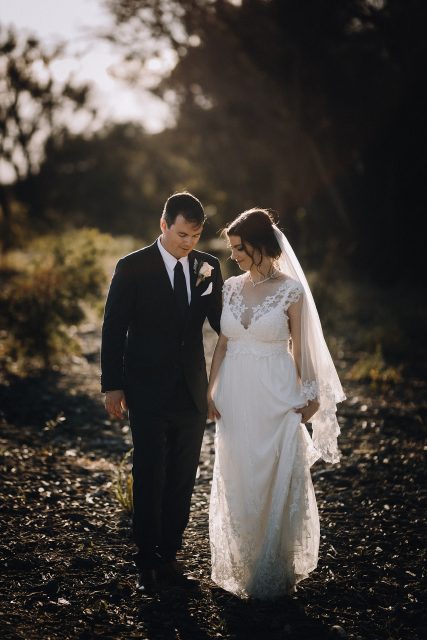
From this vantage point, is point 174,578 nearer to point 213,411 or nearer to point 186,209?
point 213,411

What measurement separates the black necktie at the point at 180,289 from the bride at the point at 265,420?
26cm

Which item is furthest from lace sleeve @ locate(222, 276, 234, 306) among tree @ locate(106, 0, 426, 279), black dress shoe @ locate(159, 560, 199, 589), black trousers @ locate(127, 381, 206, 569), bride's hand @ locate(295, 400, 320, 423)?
tree @ locate(106, 0, 426, 279)

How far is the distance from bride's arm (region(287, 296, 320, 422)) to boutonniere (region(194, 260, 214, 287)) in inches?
21.7

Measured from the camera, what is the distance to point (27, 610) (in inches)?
151

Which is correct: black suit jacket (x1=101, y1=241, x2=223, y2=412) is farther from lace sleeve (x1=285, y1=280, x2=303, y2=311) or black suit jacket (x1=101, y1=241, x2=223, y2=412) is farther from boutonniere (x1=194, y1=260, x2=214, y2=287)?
lace sleeve (x1=285, y1=280, x2=303, y2=311)

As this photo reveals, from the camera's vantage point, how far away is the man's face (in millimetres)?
4066

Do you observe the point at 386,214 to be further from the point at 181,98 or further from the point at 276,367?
the point at 276,367

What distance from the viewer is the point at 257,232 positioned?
4.11m

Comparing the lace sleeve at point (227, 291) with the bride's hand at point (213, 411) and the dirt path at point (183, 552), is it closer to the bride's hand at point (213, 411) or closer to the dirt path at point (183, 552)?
the bride's hand at point (213, 411)

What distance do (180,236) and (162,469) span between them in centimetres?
142

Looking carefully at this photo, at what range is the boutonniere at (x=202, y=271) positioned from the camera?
423 cm

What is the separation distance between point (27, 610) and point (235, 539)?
1243mm

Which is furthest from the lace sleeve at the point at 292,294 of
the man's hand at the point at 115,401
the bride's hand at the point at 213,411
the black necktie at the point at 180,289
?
the man's hand at the point at 115,401

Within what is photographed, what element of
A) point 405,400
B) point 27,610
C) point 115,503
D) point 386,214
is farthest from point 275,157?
point 27,610
